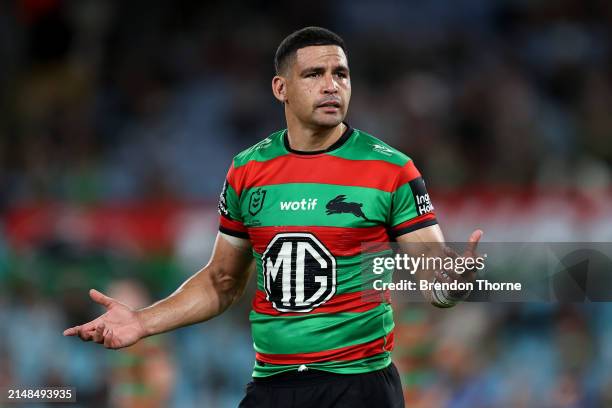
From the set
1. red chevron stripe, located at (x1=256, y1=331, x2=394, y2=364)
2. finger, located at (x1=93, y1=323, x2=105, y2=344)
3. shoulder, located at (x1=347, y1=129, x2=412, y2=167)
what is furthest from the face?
finger, located at (x1=93, y1=323, x2=105, y2=344)

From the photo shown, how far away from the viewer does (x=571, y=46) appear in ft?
41.9

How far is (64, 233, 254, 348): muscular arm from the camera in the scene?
200 inches

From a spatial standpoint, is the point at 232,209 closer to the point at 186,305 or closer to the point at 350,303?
the point at 186,305

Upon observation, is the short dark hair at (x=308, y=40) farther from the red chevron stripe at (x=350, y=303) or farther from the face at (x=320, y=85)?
the red chevron stripe at (x=350, y=303)

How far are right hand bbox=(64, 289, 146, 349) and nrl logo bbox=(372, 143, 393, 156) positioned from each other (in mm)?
1317

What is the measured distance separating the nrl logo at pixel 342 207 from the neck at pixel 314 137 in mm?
324

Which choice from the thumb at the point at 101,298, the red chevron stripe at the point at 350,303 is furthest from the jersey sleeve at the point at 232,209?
the thumb at the point at 101,298

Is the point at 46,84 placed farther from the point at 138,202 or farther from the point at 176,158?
the point at 138,202

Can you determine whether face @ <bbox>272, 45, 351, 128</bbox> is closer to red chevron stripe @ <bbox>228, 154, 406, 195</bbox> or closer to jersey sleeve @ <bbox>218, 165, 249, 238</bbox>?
red chevron stripe @ <bbox>228, 154, 406, 195</bbox>

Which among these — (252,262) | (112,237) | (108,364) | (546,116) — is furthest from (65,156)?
(252,262)

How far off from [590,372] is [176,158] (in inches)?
199

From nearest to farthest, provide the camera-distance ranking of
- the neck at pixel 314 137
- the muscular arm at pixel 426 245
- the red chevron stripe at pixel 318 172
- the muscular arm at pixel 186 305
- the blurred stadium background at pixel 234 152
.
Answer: the muscular arm at pixel 426 245 → the red chevron stripe at pixel 318 172 → the muscular arm at pixel 186 305 → the neck at pixel 314 137 → the blurred stadium background at pixel 234 152

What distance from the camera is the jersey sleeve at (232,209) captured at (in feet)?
17.4

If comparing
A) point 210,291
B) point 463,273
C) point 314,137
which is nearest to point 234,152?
point 210,291
